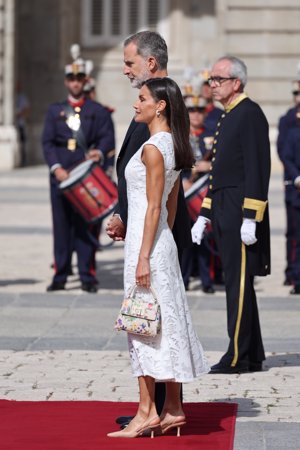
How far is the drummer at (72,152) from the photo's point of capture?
13211 millimetres

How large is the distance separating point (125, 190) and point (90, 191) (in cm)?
515

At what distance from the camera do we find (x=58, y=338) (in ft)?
35.1

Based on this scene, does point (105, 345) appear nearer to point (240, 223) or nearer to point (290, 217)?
point (240, 223)

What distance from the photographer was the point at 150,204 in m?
7.35

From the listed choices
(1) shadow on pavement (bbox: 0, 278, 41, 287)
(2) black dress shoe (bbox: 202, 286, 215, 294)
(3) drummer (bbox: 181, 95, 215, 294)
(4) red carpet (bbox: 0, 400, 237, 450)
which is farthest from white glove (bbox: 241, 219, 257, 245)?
(1) shadow on pavement (bbox: 0, 278, 41, 287)

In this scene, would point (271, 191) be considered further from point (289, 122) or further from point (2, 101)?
point (289, 122)

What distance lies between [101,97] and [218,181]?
70.9ft

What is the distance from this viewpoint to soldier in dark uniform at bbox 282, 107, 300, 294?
44.1 feet

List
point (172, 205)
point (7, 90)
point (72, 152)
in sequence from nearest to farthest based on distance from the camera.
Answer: point (172, 205), point (72, 152), point (7, 90)

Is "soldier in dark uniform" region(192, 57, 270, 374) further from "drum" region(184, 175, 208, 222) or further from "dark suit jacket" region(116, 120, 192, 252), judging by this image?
"drum" region(184, 175, 208, 222)

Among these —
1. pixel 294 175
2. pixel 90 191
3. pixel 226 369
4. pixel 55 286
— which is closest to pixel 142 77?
pixel 226 369

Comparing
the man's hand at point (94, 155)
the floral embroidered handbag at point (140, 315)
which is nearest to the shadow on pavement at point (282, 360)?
the floral embroidered handbag at point (140, 315)

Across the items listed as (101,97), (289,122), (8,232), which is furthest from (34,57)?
(289,122)

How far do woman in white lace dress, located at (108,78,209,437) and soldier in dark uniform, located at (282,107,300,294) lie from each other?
19.4 feet
